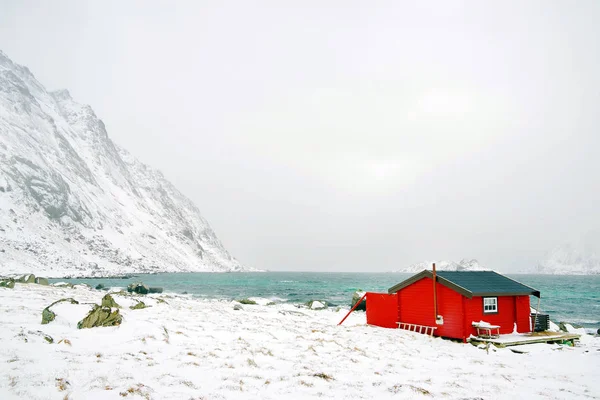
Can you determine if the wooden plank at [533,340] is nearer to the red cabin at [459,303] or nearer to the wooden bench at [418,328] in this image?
the red cabin at [459,303]

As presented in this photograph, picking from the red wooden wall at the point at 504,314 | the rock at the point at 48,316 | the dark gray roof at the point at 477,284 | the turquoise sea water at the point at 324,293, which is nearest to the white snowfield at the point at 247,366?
the rock at the point at 48,316

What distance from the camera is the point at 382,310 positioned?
26656 mm

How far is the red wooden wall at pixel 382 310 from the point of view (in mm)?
25906

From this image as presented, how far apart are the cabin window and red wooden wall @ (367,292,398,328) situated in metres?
5.86

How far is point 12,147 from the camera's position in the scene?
12394 centimetres

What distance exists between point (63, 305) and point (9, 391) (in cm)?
1037

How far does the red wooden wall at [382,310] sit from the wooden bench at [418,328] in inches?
26.3

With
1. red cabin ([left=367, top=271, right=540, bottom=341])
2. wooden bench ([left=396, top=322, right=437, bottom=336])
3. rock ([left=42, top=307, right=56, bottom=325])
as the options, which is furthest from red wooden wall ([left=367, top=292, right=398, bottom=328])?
rock ([left=42, top=307, right=56, bottom=325])

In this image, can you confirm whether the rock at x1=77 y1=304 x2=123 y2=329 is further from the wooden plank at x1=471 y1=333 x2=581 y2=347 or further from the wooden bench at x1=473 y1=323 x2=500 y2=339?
the wooden bench at x1=473 y1=323 x2=500 y2=339

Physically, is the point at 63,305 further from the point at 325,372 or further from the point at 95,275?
the point at 95,275

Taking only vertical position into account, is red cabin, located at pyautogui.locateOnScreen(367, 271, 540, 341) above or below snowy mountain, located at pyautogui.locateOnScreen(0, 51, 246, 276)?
below

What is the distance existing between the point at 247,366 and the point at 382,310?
1645 cm

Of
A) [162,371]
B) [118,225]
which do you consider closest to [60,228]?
[118,225]

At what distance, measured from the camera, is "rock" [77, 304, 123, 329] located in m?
15.0
